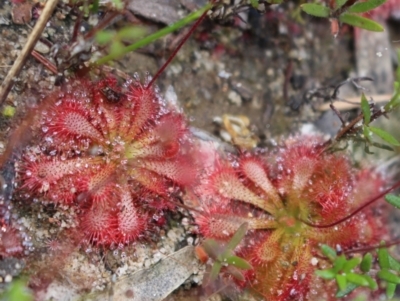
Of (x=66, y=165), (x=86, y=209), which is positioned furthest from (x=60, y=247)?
(x=66, y=165)

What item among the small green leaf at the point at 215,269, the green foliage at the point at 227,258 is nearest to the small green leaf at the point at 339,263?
the green foliage at the point at 227,258

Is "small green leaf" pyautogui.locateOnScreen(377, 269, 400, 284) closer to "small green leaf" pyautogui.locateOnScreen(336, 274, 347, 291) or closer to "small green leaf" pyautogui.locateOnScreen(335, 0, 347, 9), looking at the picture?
"small green leaf" pyautogui.locateOnScreen(336, 274, 347, 291)

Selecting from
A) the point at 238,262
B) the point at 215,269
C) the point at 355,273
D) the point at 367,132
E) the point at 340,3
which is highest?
the point at 340,3

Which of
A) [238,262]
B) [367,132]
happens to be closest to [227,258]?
[238,262]

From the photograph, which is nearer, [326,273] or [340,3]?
[326,273]

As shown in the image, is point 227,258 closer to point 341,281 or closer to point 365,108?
point 341,281
